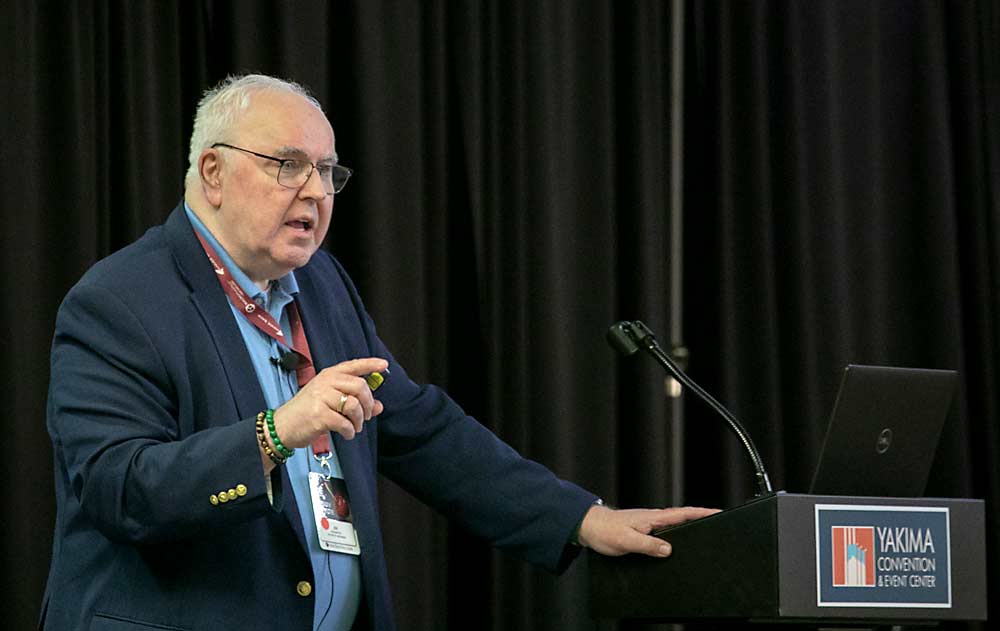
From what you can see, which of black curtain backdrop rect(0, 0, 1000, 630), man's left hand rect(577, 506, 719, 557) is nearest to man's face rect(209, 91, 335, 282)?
man's left hand rect(577, 506, 719, 557)

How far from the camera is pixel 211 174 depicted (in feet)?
8.44

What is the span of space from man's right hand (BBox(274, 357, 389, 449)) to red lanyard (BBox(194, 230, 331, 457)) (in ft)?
1.18

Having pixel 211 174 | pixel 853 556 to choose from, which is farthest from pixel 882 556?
pixel 211 174

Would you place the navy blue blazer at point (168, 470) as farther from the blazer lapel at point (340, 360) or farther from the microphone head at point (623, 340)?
the microphone head at point (623, 340)

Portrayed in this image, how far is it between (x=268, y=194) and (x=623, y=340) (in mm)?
693

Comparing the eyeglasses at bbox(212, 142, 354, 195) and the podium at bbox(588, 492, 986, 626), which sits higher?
the eyeglasses at bbox(212, 142, 354, 195)

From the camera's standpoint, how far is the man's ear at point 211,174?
256cm

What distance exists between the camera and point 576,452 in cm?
378

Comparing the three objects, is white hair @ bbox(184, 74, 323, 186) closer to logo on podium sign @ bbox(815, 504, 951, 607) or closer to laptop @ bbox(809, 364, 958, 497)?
laptop @ bbox(809, 364, 958, 497)

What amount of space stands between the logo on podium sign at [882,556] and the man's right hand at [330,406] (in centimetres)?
70

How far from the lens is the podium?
2.07 metres

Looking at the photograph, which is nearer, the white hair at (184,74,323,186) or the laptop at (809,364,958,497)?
the laptop at (809,364,958,497)

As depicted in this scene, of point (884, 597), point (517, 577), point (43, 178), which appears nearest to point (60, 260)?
point (43, 178)

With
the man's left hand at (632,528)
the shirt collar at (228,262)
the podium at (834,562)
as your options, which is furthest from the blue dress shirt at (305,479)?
the podium at (834,562)
